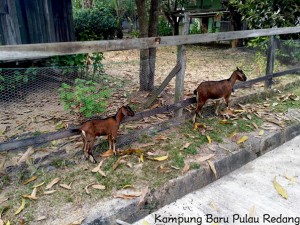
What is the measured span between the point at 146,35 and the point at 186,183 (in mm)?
3276

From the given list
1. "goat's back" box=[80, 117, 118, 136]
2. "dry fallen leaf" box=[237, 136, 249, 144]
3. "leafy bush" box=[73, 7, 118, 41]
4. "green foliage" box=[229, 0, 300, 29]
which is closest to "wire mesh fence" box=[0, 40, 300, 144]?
"goat's back" box=[80, 117, 118, 136]

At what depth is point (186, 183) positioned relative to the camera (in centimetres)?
308

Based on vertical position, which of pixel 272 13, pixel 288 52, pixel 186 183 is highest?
pixel 272 13

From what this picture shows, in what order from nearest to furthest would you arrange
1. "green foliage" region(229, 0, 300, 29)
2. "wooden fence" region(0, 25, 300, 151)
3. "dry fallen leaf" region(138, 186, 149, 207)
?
"wooden fence" region(0, 25, 300, 151)
"dry fallen leaf" region(138, 186, 149, 207)
"green foliage" region(229, 0, 300, 29)

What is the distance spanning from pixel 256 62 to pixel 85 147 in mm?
4575

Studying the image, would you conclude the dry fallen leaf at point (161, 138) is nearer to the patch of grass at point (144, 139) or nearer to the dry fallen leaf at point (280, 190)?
the patch of grass at point (144, 139)

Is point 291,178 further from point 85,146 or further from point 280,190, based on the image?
point 85,146

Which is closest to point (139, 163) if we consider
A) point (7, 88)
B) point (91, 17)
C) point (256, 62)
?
point (7, 88)

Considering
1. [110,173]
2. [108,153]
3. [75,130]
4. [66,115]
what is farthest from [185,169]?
[66,115]

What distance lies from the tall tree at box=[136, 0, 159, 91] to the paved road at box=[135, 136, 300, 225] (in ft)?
7.05

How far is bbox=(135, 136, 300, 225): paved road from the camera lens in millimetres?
Result: 2736

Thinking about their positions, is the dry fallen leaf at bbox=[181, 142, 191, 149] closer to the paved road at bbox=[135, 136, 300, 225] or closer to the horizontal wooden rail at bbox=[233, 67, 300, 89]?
the paved road at bbox=[135, 136, 300, 225]

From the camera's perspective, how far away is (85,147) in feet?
10.5

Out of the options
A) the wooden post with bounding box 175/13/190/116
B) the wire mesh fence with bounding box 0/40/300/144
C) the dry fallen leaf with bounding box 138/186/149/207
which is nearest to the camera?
the dry fallen leaf with bounding box 138/186/149/207
